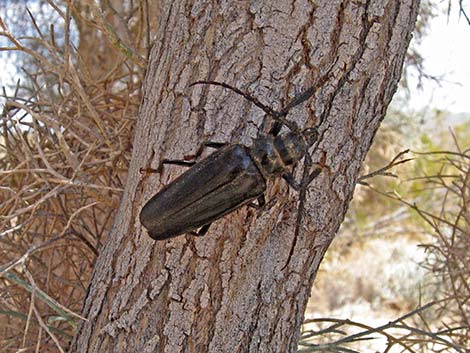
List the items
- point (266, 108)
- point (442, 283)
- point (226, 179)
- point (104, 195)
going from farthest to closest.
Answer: point (442, 283) < point (104, 195) < point (226, 179) < point (266, 108)

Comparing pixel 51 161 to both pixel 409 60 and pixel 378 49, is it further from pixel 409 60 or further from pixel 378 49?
pixel 409 60

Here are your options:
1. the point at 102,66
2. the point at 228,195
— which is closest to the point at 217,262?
the point at 228,195

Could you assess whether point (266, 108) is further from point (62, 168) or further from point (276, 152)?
point (62, 168)

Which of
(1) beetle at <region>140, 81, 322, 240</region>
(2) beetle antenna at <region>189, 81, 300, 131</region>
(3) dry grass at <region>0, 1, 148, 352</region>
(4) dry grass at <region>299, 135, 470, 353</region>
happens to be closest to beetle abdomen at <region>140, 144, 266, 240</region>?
(1) beetle at <region>140, 81, 322, 240</region>

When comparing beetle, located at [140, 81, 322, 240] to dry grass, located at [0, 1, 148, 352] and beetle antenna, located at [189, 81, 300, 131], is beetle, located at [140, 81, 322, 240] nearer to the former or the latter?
beetle antenna, located at [189, 81, 300, 131]

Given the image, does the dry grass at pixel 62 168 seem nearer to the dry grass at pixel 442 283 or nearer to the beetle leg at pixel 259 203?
the beetle leg at pixel 259 203

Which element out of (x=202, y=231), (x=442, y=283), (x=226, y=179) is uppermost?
(x=442, y=283)

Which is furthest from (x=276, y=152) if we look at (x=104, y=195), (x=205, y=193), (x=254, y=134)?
(x=104, y=195)
